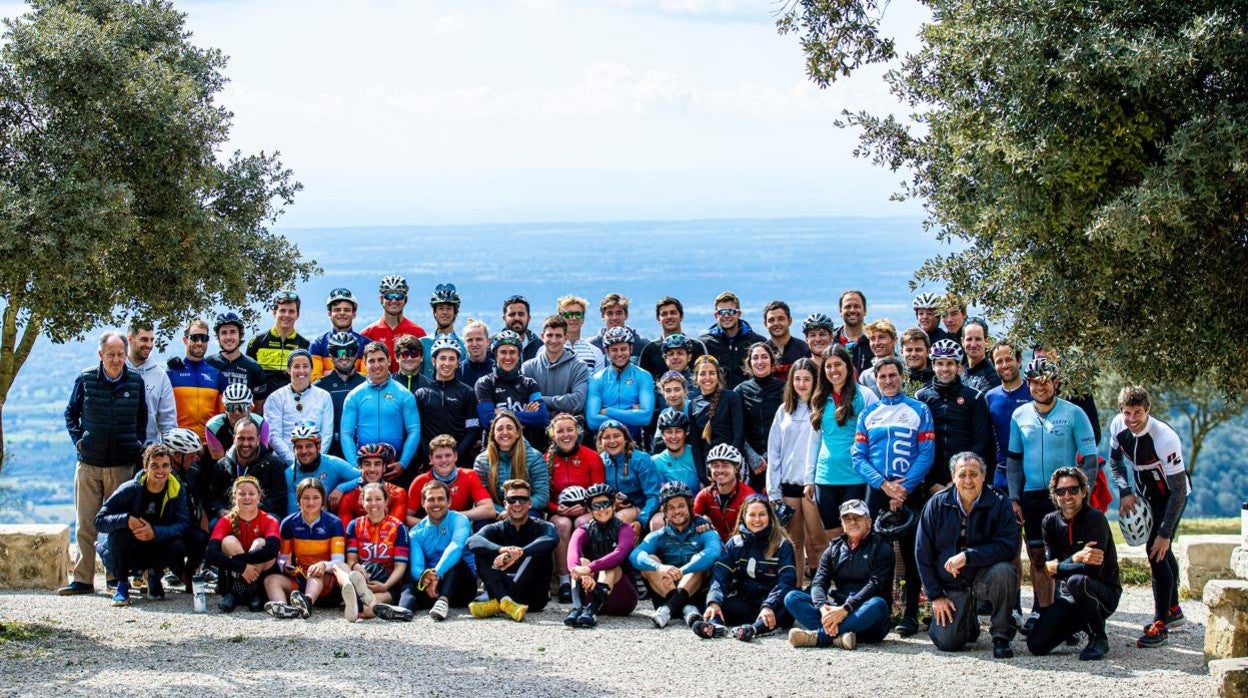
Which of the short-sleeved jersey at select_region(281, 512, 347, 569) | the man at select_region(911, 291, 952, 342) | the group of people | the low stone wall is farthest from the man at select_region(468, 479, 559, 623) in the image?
the low stone wall

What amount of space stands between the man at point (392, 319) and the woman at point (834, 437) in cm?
434

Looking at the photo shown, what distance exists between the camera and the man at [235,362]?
12.7 metres

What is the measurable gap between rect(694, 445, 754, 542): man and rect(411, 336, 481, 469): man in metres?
2.27

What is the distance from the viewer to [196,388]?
41.1ft

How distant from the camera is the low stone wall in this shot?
13.1 meters

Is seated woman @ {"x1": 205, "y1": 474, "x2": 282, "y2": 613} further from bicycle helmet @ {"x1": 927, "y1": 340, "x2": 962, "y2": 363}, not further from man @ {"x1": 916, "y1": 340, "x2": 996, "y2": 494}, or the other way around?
bicycle helmet @ {"x1": 927, "y1": 340, "x2": 962, "y2": 363}

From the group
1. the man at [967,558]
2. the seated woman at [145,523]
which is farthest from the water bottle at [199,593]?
the man at [967,558]

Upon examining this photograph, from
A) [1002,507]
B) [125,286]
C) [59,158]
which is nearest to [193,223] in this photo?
[125,286]

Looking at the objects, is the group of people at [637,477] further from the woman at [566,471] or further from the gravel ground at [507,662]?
the gravel ground at [507,662]

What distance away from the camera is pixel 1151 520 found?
10344 mm

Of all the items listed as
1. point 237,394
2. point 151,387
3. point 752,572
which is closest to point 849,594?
point 752,572

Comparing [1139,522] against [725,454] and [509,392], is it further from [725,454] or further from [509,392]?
[509,392]

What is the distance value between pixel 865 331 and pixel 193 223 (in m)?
6.19

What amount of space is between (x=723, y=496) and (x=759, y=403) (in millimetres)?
956
